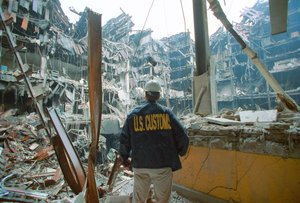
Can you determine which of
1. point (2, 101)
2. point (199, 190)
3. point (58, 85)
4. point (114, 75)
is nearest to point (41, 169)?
point (199, 190)

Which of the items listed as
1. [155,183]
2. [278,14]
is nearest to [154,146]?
[155,183]

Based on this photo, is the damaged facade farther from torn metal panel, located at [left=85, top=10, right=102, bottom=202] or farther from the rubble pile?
torn metal panel, located at [left=85, top=10, right=102, bottom=202]

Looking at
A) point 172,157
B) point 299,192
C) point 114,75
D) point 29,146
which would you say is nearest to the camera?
point 299,192

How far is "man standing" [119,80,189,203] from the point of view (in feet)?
7.68

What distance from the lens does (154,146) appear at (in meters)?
2.33

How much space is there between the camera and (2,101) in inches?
663

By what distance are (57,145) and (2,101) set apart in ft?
56.0

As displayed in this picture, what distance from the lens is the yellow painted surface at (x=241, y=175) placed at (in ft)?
7.30

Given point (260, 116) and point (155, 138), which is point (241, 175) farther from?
point (155, 138)

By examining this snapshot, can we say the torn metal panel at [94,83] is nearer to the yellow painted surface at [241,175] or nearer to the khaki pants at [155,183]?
the khaki pants at [155,183]

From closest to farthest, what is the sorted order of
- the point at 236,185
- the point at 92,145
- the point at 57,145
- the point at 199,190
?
1. the point at 92,145
2. the point at 236,185
3. the point at 199,190
4. the point at 57,145

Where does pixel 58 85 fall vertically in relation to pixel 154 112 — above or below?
above

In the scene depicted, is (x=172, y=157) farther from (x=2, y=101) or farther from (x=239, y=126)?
(x=2, y=101)

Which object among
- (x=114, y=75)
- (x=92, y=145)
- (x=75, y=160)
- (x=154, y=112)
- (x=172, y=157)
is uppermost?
(x=114, y=75)
